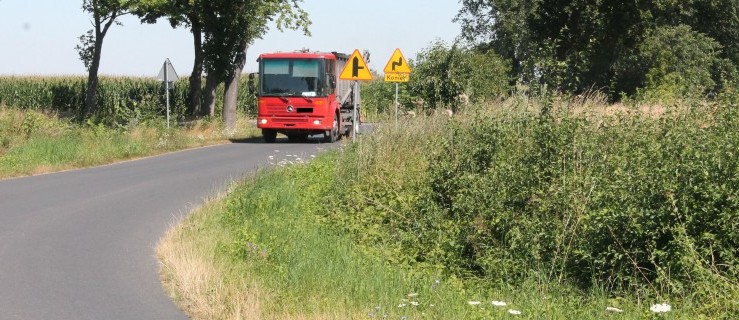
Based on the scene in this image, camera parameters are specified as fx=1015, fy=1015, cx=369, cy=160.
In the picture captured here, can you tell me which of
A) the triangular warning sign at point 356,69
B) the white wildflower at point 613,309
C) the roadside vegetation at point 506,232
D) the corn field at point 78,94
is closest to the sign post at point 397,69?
the triangular warning sign at point 356,69

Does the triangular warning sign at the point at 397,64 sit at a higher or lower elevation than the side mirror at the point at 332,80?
higher

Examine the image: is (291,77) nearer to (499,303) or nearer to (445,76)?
(445,76)

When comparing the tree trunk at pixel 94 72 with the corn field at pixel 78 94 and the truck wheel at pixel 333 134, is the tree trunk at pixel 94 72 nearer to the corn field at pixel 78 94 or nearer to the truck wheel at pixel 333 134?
the corn field at pixel 78 94

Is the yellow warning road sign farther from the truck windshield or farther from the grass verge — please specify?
the grass verge

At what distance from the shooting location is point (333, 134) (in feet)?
118

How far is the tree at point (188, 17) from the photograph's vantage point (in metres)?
40.6

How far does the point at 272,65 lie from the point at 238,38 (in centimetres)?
679

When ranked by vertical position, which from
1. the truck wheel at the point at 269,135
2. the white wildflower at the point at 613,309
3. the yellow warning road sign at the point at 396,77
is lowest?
the truck wheel at the point at 269,135

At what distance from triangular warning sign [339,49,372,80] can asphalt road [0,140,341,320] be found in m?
3.41

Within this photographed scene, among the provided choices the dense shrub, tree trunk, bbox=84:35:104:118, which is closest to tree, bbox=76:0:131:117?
tree trunk, bbox=84:35:104:118

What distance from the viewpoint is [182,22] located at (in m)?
43.8

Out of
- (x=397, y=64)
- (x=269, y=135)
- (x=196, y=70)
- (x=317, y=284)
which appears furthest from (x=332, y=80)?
(x=317, y=284)

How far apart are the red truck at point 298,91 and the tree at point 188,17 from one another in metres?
6.20

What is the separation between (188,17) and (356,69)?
63.7 ft
